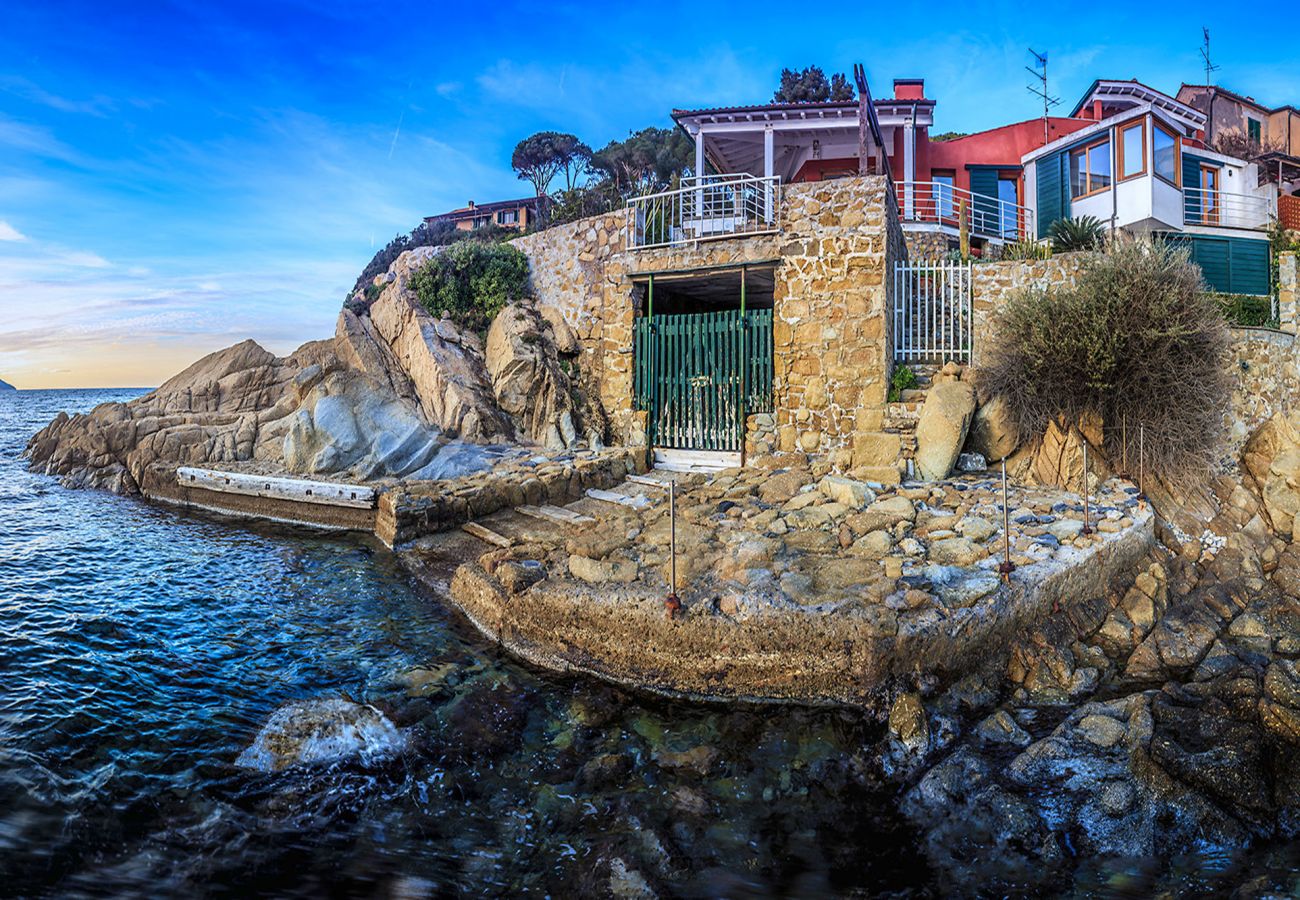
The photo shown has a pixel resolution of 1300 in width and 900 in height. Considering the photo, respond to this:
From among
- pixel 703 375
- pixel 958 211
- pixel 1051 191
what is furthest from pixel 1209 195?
pixel 703 375

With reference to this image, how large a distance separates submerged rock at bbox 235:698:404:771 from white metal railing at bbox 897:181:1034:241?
811 inches

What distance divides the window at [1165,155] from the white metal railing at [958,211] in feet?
11.8

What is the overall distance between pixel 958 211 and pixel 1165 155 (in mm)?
6139

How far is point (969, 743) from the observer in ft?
16.7

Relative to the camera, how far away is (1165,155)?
21031 mm

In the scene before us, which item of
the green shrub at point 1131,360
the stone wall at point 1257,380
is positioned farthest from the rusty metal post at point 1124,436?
the stone wall at point 1257,380

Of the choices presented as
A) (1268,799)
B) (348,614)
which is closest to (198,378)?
(348,614)

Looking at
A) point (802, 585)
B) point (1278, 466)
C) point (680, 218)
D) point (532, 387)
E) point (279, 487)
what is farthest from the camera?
point (532, 387)

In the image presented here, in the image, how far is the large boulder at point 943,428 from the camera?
982 cm

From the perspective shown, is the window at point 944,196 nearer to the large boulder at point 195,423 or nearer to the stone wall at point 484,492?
the stone wall at point 484,492

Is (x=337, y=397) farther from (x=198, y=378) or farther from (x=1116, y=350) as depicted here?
(x=1116, y=350)

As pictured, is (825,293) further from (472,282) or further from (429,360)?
(472,282)

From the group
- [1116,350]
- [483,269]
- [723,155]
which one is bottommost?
[1116,350]

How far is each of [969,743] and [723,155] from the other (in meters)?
22.5
